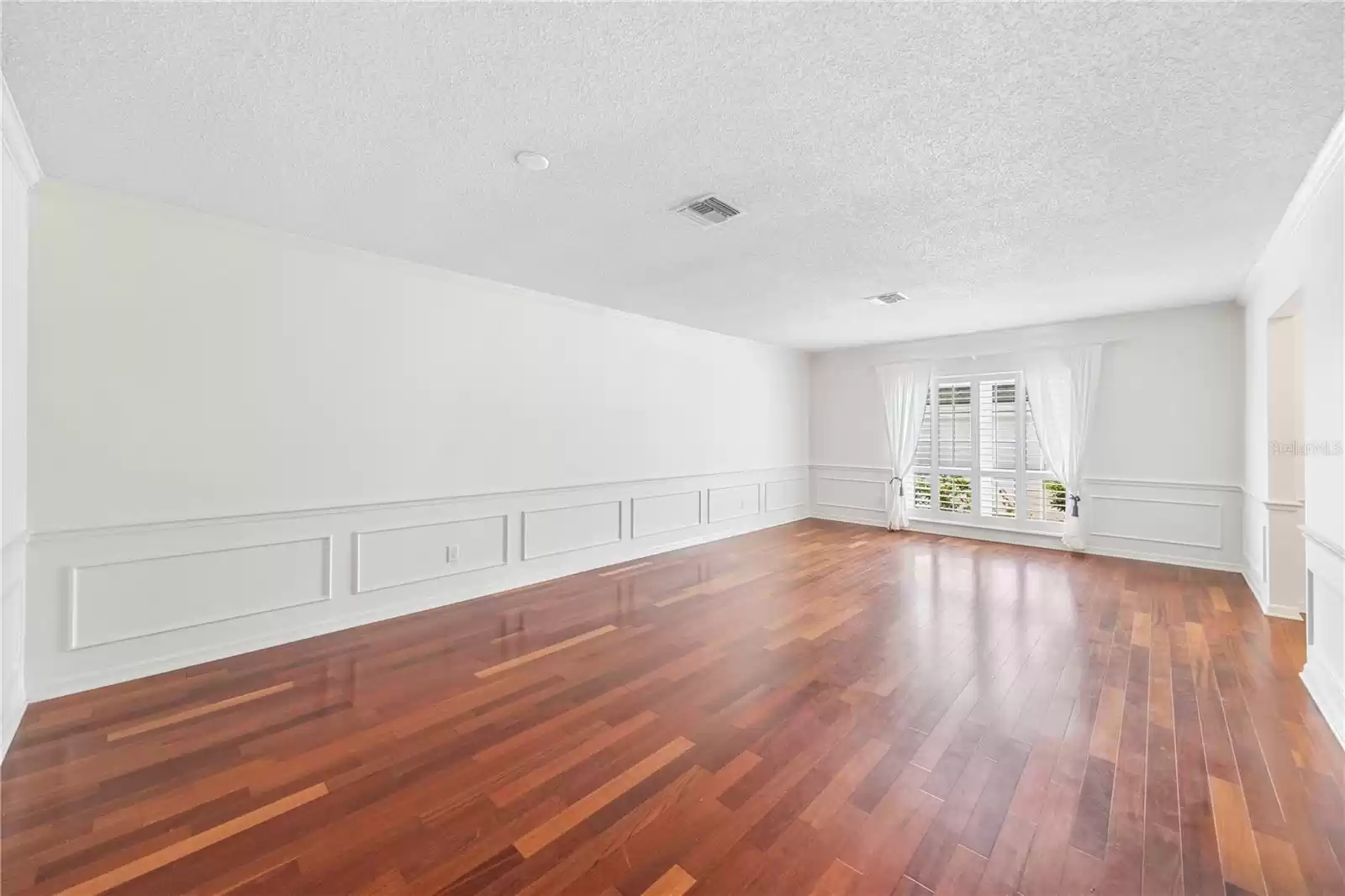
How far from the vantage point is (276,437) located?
3422mm

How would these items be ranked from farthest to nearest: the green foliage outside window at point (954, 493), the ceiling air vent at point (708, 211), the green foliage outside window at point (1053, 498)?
the green foliage outside window at point (954, 493)
the green foliage outside window at point (1053, 498)
the ceiling air vent at point (708, 211)

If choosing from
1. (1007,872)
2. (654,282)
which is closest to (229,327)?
(654,282)

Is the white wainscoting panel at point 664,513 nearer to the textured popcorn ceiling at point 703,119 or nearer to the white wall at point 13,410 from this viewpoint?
the textured popcorn ceiling at point 703,119

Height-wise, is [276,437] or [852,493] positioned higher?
[276,437]

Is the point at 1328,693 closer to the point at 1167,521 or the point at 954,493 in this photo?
the point at 1167,521

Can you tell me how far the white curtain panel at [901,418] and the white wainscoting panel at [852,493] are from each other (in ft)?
0.58

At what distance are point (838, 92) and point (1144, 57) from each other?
95cm

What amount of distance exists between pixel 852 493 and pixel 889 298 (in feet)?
11.9

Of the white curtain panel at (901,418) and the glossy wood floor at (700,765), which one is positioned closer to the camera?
the glossy wood floor at (700,765)

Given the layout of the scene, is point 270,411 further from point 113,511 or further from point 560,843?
point 560,843

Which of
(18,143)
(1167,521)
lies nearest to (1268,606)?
(1167,521)

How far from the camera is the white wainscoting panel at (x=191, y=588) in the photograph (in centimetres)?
283

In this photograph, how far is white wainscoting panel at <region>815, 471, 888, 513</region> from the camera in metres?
7.63

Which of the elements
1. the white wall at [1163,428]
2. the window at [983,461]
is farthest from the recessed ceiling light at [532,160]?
the window at [983,461]
